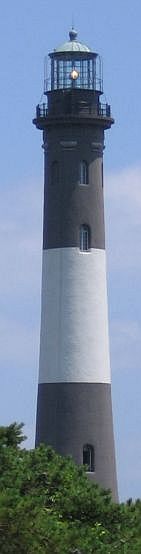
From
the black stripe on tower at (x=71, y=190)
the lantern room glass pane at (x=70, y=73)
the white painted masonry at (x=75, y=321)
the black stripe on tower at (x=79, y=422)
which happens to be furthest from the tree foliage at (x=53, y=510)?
the lantern room glass pane at (x=70, y=73)

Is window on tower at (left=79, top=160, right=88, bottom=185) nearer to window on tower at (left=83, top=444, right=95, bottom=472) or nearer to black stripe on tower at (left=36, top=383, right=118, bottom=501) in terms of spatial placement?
black stripe on tower at (left=36, top=383, right=118, bottom=501)

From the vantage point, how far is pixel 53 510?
28.2 m

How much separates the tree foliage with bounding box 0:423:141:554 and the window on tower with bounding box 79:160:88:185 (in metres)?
17.4

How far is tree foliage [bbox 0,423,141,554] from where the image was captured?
26.2 m

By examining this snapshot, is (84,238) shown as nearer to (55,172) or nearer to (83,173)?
(83,173)

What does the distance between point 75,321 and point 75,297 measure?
52 centimetres

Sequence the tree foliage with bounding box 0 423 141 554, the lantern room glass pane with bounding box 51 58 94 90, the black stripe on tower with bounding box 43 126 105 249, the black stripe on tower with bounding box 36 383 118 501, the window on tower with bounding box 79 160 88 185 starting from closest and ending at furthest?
the tree foliage with bounding box 0 423 141 554
the black stripe on tower with bounding box 36 383 118 501
the black stripe on tower with bounding box 43 126 105 249
the window on tower with bounding box 79 160 88 185
the lantern room glass pane with bounding box 51 58 94 90

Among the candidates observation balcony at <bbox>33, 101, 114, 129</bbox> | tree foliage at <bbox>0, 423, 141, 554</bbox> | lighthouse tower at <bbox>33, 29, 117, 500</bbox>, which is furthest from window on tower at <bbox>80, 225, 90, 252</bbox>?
tree foliage at <bbox>0, 423, 141, 554</bbox>

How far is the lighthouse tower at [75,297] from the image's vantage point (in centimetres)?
4544

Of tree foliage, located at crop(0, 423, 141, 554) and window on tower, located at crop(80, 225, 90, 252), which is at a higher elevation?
window on tower, located at crop(80, 225, 90, 252)

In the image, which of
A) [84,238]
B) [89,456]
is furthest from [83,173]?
[89,456]

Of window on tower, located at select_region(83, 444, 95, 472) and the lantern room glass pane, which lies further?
the lantern room glass pane

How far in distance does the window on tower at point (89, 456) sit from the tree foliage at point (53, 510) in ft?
50.0

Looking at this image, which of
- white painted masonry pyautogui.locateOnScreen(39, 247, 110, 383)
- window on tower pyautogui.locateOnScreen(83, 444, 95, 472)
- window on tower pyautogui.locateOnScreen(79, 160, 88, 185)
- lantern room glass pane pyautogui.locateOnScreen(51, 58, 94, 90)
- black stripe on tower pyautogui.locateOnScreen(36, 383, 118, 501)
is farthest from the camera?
lantern room glass pane pyautogui.locateOnScreen(51, 58, 94, 90)
